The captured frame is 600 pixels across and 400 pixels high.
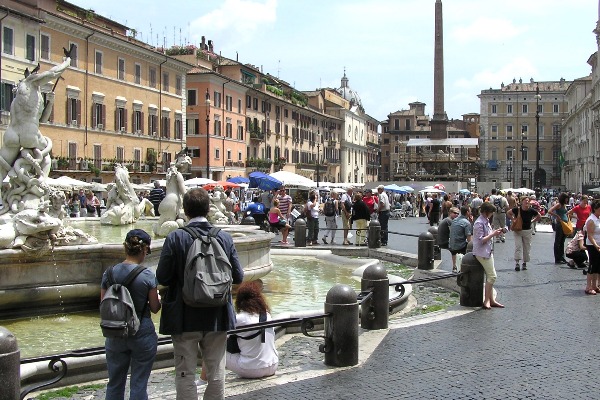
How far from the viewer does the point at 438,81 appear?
58375 millimetres

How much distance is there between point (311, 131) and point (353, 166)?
1868cm

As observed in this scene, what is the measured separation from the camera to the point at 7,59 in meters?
33.8

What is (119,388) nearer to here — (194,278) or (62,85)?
(194,278)

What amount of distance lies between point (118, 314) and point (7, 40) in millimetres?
32830

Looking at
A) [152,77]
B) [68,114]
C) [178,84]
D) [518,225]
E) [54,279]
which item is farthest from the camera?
[178,84]

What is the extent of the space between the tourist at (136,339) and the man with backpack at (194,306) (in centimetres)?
10

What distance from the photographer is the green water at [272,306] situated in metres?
7.25

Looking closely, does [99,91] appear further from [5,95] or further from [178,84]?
[178,84]

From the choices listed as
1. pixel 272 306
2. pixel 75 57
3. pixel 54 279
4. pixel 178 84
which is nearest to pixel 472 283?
pixel 272 306

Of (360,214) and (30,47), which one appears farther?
(30,47)

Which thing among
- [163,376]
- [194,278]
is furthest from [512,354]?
[194,278]

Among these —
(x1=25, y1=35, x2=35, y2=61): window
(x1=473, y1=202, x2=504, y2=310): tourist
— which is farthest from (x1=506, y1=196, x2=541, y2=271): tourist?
(x1=25, y1=35, x2=35, y2=61): window

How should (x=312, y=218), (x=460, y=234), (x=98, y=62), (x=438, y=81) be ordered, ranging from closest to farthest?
(x=460, y=234) → (x=312, y=218) → (x=98, y=62) → (x=438, y=81)

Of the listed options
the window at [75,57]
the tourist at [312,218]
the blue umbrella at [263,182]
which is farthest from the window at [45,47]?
the tourist at [312,218]
